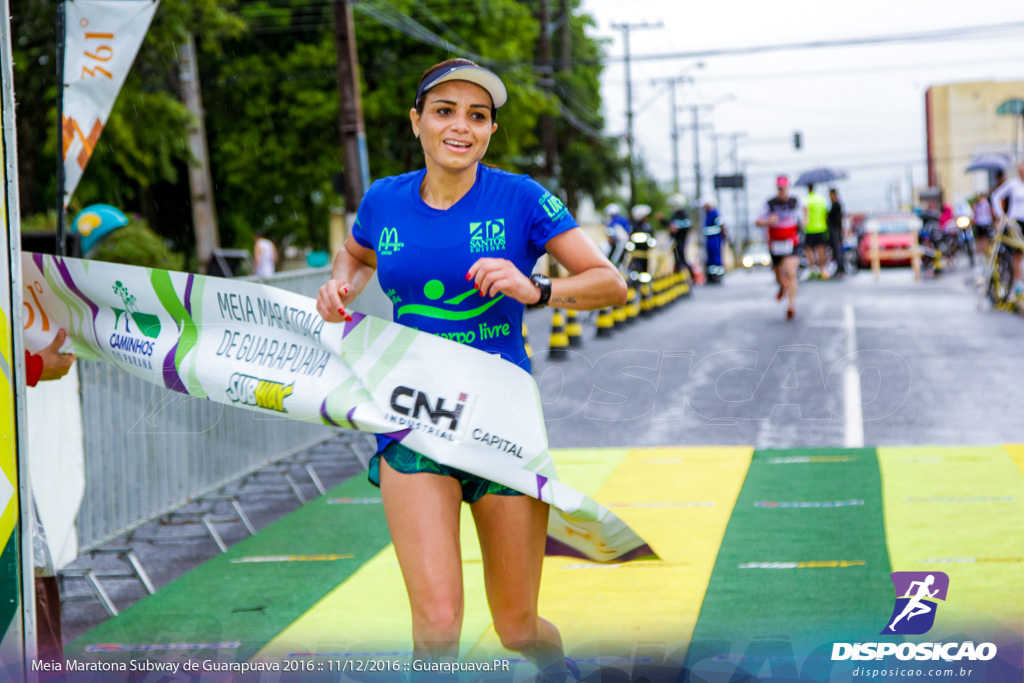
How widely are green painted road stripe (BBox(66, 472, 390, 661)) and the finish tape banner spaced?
4.64 ft

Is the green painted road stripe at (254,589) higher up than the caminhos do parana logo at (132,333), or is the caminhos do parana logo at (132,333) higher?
the caminhos do parana logo at (132,333)

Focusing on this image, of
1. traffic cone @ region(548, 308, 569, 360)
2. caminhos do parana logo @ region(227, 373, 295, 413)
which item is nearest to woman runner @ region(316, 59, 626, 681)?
caminhos do parana logo @ region(227, 373, 295, 413)

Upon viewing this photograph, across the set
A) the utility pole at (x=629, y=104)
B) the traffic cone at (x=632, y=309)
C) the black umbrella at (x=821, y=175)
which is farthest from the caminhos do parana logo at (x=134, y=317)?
the utility pole at (x=629, y=104)

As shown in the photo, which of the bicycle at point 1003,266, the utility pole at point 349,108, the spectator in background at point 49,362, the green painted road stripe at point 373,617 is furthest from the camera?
the utility pole at point 349,108

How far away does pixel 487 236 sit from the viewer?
133 inches

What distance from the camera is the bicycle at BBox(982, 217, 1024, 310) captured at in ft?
53.1

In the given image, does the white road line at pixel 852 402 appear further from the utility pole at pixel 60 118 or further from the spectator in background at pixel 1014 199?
the utility pole at pixel 60 118

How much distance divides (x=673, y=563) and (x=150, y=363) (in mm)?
2908

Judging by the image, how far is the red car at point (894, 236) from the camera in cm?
3553

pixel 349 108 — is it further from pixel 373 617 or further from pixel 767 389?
pixel 373 617

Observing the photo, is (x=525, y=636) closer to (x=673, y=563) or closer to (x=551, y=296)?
(x=551, y=296)

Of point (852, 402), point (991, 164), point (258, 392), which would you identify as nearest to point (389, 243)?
point (258, 392)

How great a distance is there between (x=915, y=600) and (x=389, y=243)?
286cm

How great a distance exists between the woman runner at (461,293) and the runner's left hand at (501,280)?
0.05 m
